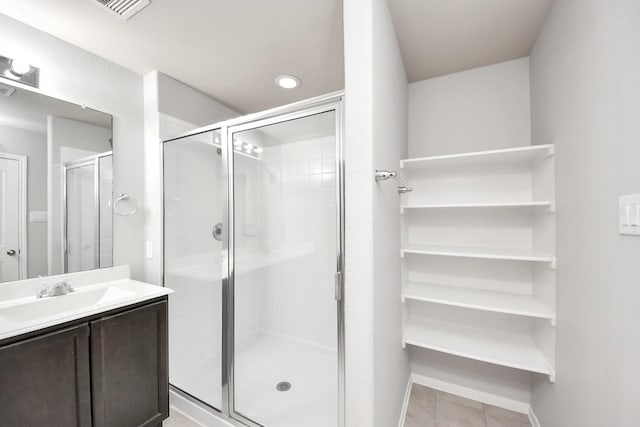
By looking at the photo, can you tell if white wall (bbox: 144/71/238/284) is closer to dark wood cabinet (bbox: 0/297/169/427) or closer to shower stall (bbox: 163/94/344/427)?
shower stall (bbox: 163/94/344/427)

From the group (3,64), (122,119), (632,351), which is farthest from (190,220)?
(632,351)

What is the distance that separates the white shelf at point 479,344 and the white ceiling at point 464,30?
76.4 inches

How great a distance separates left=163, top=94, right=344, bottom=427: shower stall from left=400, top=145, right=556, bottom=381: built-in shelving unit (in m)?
0.67

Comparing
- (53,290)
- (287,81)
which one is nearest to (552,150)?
(287,81)

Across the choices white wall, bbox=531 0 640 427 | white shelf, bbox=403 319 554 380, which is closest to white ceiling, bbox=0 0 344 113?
white wall, bbox=531 0 640 427

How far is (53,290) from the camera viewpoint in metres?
1.40

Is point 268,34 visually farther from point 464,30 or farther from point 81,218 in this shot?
point 81,218

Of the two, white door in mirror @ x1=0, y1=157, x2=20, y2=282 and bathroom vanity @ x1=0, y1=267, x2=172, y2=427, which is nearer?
bathroom vanity @ x1=0, y1=267, x2=172, y2=427

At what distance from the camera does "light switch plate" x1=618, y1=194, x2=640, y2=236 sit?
29.4 inches

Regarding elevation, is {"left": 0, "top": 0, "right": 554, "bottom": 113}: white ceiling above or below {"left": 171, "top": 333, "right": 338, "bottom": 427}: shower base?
above

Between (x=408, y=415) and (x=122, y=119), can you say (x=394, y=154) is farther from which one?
(x=122, y=119)

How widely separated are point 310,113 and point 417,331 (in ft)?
5.45

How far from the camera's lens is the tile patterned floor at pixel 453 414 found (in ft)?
5.24

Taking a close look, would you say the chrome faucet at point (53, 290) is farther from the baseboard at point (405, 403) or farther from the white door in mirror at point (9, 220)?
the baseboard at point (405, 403)
